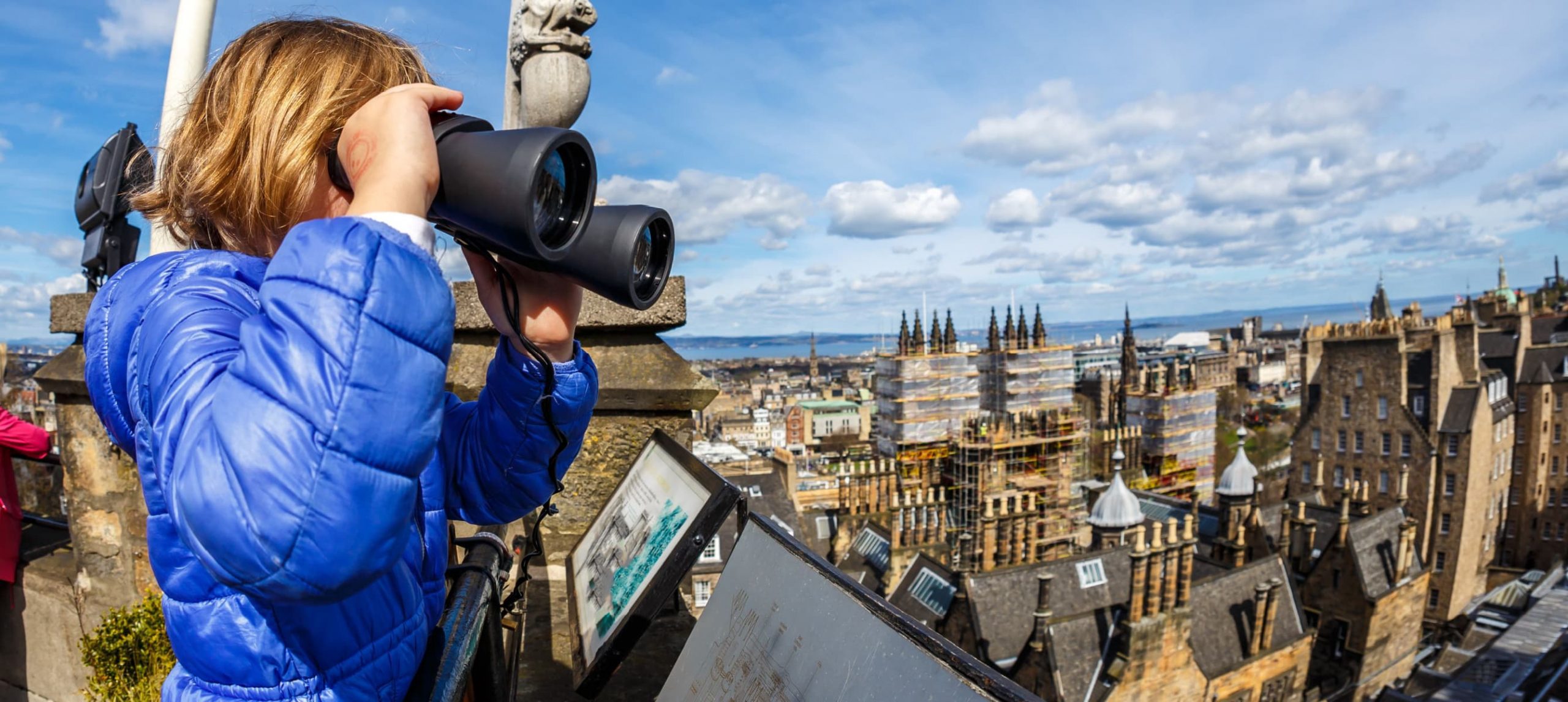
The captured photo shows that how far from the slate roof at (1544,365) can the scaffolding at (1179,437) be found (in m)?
12.9

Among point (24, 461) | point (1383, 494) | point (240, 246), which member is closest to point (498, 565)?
point (240, 246)

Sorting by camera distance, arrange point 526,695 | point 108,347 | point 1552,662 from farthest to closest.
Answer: point 1552,662 < point 526,695 < point 108,347

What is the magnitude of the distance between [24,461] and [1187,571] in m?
15.9

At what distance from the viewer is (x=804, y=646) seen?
4.09ft

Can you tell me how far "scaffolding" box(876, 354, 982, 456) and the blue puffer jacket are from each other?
37.4 meters

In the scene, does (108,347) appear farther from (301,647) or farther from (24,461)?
(24,461)

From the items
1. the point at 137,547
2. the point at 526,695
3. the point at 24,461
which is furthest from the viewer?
the point at 24,461

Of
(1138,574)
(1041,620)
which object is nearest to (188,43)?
(1041,620)

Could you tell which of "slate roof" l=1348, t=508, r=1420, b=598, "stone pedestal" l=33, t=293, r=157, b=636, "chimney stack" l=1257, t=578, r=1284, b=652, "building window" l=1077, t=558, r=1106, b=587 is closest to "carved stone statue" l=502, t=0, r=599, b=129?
"stone pedestal" l=33, t=293, r=157, b=636

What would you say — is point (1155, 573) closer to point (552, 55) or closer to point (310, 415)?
point (552, 55)

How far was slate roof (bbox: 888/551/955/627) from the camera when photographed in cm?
1641

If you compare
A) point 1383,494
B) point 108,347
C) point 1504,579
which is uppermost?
point 108,347

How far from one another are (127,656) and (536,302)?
3159mm

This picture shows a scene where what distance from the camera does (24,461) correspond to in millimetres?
5402
